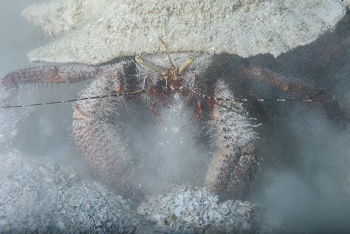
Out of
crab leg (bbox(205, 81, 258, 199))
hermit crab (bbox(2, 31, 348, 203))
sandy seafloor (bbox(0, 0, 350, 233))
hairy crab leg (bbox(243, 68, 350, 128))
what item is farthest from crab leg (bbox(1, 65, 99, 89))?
hairy crab leg (bbox(243, 68, 350, 128))

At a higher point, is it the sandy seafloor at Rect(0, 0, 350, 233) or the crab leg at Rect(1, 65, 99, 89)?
the crab leg at Rect(1, 65, 99, 89)

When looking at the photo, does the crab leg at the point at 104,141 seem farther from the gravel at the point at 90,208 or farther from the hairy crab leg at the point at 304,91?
the hairy crab leg at the point at 304,91

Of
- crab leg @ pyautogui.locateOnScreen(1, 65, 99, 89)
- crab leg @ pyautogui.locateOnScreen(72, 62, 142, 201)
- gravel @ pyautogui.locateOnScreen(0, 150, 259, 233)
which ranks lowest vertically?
gravel @ pyautogui.locateOnScreen(0, 150, 259, 233)

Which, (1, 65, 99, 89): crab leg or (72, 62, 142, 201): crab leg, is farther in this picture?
(1, 65, 99, 89): crab leg


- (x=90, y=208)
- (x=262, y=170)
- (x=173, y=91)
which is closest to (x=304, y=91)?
(x=262, y=170)

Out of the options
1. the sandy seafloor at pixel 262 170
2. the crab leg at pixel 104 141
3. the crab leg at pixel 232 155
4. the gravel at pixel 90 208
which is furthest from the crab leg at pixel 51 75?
the crab leg at pixel 232 155

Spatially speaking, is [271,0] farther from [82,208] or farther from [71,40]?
[82,208]

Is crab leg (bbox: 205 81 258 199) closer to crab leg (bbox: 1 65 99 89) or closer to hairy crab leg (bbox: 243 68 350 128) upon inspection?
hairy crab leg (bbox: 243 68 350 128)
